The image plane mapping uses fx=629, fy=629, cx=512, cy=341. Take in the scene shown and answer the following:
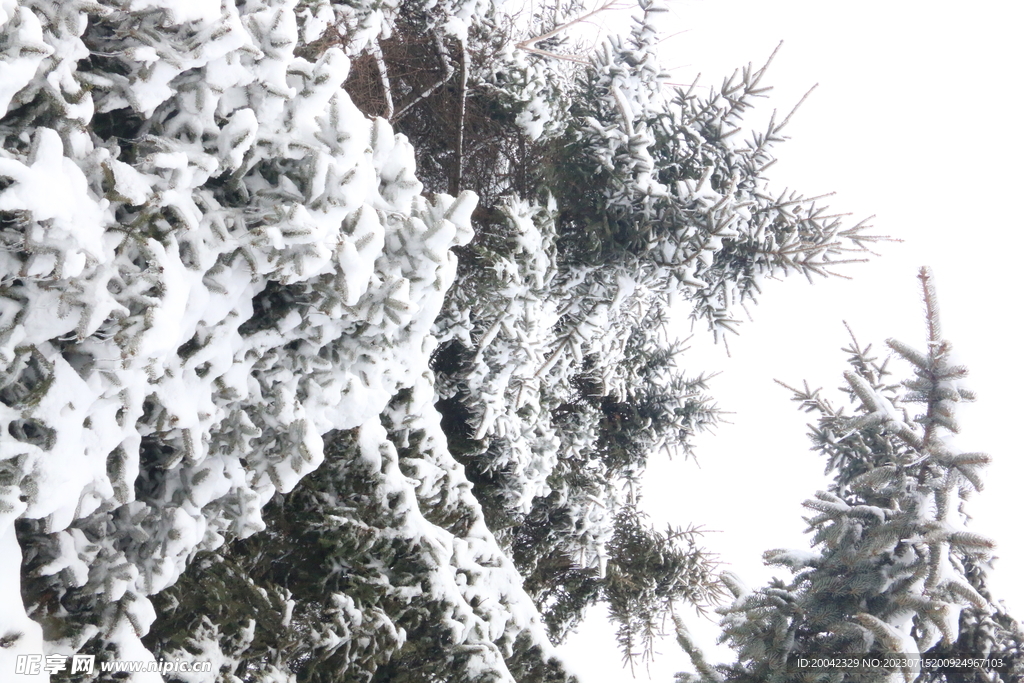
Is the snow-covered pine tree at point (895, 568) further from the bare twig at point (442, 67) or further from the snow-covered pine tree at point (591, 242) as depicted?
the bare twig at point (442, 67)

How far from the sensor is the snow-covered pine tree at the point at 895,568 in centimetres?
263

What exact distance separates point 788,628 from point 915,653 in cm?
57

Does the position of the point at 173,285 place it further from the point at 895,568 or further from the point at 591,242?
the point at 591,242

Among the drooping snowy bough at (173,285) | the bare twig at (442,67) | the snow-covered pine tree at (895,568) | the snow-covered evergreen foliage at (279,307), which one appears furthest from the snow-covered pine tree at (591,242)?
→ the snow-covered pine tree at (895,568)

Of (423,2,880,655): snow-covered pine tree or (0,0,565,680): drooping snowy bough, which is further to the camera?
(423,2,880,655): snow-covered pine tree

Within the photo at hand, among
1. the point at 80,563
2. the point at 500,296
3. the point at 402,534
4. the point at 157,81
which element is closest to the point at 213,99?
the point at 157,81

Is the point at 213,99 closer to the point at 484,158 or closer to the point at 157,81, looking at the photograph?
the point at 157,81

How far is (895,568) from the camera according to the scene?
2.91 m

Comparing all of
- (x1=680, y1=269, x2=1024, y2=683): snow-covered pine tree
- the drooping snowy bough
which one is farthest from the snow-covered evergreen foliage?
(x1=680, y1=269, x2=1024, y2=683): snow-covered pine tree

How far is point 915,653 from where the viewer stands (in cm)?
272

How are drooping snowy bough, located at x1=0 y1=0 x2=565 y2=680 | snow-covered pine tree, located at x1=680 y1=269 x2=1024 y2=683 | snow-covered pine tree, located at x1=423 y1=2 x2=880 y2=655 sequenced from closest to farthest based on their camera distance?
drooping snowy bough, located at x1=0 y1=0 x2=565 y2=680
snow-covered pine tree, located at x1=680 y1=269 x2=1024 y2=683
snow-covered pine tree, located at x1=423 y1=2 x2=880 y2=655

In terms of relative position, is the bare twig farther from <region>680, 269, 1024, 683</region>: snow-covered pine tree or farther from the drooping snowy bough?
<region>680, 269, 1024, 683</region>: snow-covered pine tree

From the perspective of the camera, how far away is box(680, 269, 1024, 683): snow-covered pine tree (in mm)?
2635

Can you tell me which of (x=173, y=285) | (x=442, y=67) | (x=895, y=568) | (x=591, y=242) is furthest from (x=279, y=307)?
(x=442, y=67)
